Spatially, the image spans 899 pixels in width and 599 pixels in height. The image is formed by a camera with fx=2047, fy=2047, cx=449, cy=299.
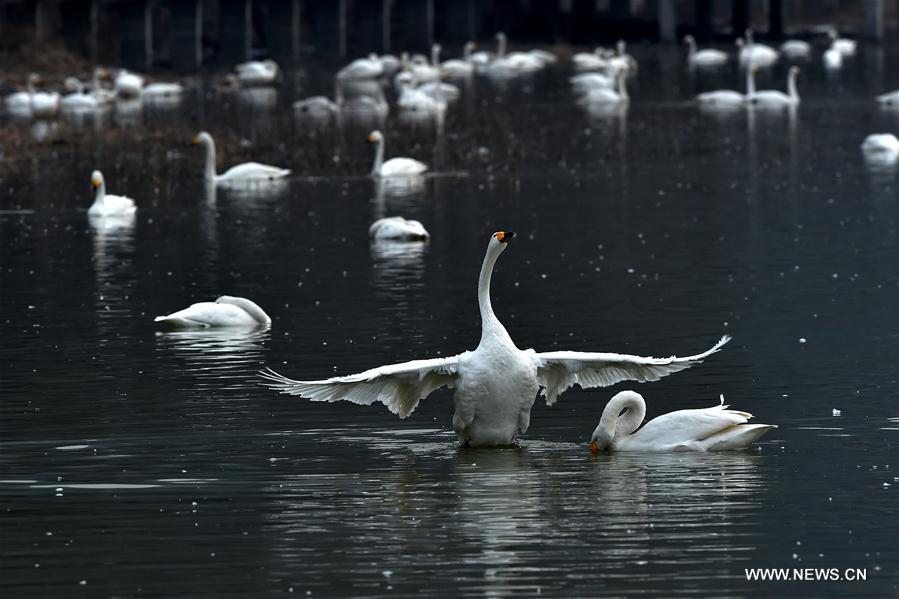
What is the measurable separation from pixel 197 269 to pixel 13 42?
4483cm

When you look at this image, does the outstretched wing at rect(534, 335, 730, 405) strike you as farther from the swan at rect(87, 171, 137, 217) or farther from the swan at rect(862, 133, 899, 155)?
the swan at rect(862, 133, 899, 155)

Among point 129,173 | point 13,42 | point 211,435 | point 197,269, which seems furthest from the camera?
point 13,42

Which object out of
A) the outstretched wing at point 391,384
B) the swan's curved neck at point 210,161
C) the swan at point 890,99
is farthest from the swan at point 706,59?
the outstretched wing at point 391,384

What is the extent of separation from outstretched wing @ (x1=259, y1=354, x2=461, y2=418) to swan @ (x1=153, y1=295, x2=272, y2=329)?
5.96m

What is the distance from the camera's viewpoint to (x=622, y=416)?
14.3 meters

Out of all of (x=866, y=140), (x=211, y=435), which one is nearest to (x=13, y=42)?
(x=866, y=140)

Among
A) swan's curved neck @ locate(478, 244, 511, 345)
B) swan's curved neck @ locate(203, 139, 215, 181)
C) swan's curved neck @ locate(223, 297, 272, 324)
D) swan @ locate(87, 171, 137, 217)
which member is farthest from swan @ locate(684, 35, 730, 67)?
swan's curved neck @ locate(478, 244, 511, 345)

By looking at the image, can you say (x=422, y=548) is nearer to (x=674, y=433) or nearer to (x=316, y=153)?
(x=674, y=433)

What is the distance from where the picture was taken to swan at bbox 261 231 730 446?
14.1 meters

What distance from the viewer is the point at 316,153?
3969cm

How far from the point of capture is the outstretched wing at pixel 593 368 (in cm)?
1438

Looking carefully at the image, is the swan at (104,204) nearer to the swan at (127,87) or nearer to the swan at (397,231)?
the swan at (397,231)

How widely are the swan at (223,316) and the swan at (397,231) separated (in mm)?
6474

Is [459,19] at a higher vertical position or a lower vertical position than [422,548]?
higher
